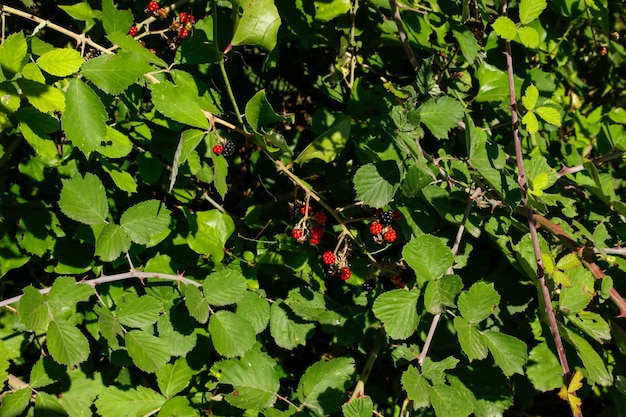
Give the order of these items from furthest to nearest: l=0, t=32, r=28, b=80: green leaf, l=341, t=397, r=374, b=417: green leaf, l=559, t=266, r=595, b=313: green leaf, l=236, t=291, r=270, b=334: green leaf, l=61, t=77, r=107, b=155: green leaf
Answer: l=236, t=291, r=270, b=334: green leaf < l=559, t=266, r=595, b=313: green leaf < l=341, t=397, r=374, b=417: green leaf < l=61, t=77, r=107, b=155: green leaf < l=0, t=32, r=28, b=80: green leaf

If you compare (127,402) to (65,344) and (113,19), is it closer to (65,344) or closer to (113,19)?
(65,344)

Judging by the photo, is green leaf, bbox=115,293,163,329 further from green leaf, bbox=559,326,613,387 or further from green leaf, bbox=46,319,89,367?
green leaf, bbox=559,326,613,387

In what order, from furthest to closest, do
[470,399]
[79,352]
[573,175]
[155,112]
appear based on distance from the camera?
[573,175] → [155,112] → [470,399] → [79,352]

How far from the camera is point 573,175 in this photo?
7.30 ft

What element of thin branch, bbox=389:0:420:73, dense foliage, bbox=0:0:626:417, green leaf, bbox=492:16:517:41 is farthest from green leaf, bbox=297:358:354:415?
green leaf, bbox=492:16:517:41

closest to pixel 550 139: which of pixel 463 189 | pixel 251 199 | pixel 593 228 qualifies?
pixel 593 228

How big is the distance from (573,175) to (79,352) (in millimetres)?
1881

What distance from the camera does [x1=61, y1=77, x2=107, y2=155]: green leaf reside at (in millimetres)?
1436

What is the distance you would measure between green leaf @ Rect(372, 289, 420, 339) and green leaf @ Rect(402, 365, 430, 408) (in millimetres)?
106

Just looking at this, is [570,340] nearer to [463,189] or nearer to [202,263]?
[463,189]

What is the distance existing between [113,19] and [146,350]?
3.27 ft

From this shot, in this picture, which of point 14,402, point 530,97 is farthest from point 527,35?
point 14,402

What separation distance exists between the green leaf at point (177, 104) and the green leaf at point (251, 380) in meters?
0.77

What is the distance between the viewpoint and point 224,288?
1.72 metres
